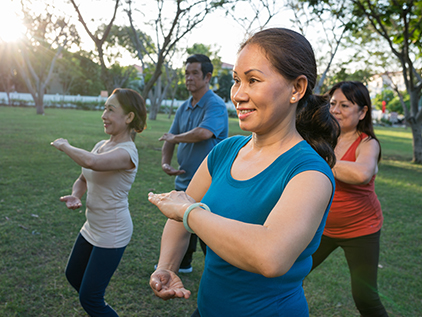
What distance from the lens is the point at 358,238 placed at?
284cm

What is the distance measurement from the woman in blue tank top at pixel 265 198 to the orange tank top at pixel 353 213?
1.41m

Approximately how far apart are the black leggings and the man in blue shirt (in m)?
1.83

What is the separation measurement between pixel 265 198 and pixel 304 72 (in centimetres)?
51

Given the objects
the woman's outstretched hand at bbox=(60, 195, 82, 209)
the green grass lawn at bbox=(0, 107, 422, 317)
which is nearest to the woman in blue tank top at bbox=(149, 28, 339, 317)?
the woman's outstretched hand at bbox=(60, 195, 82, 209)

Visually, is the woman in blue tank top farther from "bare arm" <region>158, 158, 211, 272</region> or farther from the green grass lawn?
the green grass lawn

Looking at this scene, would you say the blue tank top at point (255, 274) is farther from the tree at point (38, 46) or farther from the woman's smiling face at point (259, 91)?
the tree at point (38, 46)

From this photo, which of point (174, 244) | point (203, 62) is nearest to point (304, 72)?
point (174, 244)

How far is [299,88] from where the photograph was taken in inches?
53.5

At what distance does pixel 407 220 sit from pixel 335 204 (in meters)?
4.89

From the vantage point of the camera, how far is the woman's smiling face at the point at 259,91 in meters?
1.28

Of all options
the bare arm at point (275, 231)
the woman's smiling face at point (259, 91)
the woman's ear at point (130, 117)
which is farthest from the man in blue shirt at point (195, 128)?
the bare arm at point (275, 231)

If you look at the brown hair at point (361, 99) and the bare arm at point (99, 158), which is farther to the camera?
the brown hair at point (361, 99)

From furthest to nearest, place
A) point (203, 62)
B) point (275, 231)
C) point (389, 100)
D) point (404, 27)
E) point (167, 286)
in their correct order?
1. point (389, 100)
2. point (404, 27)
3. point (203, 62)
4. point (167, 286)
5. point (275, 231)

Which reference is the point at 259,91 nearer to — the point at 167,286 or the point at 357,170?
the point at 167,286
